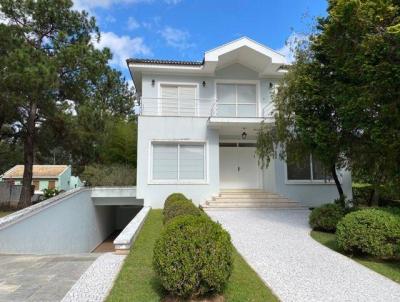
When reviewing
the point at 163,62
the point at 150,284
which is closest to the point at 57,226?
the point at 150,284

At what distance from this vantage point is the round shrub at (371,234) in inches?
285

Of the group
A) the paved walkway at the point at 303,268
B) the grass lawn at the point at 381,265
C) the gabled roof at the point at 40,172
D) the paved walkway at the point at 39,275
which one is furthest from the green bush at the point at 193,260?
the gabled roof at the point at 40,172

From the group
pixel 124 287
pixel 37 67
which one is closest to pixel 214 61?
pixel 37 67

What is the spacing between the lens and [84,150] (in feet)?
74.3

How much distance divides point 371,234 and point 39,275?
6902 mm

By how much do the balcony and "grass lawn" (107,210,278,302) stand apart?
11276mm

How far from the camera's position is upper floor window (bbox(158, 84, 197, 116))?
59.3ft

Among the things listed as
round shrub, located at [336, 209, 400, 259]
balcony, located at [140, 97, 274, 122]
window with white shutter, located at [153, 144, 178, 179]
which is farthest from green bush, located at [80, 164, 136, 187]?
round shrub, located at [336, 209, 400, 259]

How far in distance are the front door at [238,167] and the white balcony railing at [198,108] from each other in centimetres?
185

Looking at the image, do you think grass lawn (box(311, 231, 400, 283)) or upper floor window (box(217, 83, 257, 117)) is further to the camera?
upper floor window (box(217, 83, 257, 117))

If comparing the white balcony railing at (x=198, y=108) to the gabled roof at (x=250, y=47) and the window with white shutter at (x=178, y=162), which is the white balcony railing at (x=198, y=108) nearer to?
the window with white shutter at (x=178, y=162)

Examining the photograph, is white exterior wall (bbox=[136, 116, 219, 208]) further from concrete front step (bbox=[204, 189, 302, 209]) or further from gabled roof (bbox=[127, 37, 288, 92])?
gabled roof (bbox=[127, 37, 288, 92])

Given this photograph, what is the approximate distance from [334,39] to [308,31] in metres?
2.94

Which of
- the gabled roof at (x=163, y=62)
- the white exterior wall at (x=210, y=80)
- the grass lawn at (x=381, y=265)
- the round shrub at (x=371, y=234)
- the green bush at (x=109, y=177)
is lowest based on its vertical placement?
the grass lawn at (x=381, y=265)
